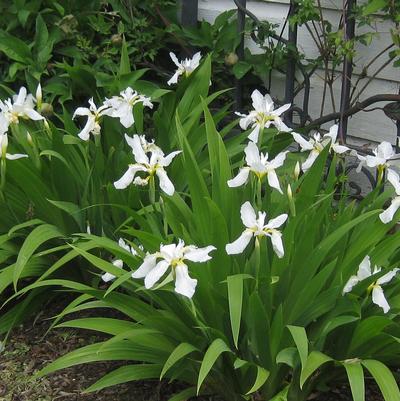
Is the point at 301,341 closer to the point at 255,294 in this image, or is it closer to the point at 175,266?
the point at 255,294

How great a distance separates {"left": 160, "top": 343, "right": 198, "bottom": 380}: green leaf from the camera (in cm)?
200

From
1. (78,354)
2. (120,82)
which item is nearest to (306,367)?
(78,354)

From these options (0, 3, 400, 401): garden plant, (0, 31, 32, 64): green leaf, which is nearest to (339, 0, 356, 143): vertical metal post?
(0, 3, 400, 401): garden plant

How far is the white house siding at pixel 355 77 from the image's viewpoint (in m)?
3.40

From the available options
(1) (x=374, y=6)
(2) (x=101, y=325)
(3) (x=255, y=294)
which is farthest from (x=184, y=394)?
(1) (x=374, y=6)

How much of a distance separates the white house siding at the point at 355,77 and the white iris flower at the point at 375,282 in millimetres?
1399

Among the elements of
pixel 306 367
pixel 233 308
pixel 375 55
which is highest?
pixel 375 55

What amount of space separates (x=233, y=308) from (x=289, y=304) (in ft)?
0.95

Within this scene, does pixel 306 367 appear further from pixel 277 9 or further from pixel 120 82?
pixel 277 9

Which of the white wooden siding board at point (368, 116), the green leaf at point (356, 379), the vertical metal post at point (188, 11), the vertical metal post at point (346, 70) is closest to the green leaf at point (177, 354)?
the green leaf at point (356, 379)

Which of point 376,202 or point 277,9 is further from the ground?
point 277,9

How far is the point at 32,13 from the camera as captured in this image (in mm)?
3734

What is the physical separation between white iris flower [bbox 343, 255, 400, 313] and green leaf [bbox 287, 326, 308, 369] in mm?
236

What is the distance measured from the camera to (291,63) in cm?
365
